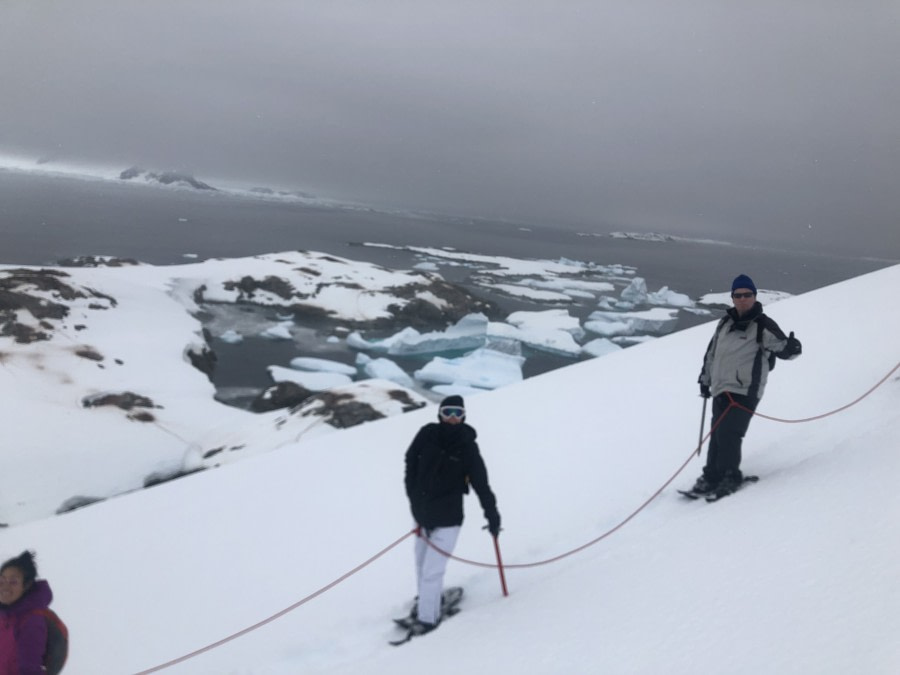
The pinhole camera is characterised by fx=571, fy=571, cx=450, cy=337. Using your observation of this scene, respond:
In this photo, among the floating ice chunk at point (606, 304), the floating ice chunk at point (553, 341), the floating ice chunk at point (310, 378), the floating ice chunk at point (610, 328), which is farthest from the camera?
the floating ice chunk at point (606, 304)

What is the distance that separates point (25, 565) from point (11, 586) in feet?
0.27

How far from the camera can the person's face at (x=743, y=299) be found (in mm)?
3105

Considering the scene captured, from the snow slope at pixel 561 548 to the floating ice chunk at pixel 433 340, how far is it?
1577 cm

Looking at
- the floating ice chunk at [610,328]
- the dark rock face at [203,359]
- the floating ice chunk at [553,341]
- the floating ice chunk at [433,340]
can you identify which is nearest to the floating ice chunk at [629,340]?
the floating ice chunk at [610,328]

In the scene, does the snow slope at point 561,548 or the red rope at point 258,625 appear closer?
the snow slope at point 561,548

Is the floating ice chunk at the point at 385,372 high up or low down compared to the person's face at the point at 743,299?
down

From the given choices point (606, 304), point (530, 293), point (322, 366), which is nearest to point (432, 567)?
point (322, 366)

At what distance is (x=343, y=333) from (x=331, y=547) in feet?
74.7

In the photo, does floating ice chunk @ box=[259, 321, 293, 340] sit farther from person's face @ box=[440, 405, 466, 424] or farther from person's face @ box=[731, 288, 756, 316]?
person's face @ box=[731, 288, 756, 316]

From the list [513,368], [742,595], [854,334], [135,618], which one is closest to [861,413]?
[742,595]

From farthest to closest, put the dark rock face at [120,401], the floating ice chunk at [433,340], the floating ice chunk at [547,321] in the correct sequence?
1. the floating ice chunk at [547,321]
2. the floating ice chunk at [433,340]
3. the dark rock face at [120,401]

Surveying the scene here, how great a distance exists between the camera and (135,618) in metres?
3.81

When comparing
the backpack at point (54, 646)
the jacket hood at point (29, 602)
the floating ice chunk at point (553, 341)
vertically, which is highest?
the jacket hood at point (29, 602)

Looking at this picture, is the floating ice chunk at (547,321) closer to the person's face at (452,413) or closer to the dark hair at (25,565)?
the person's face at (452,413)
